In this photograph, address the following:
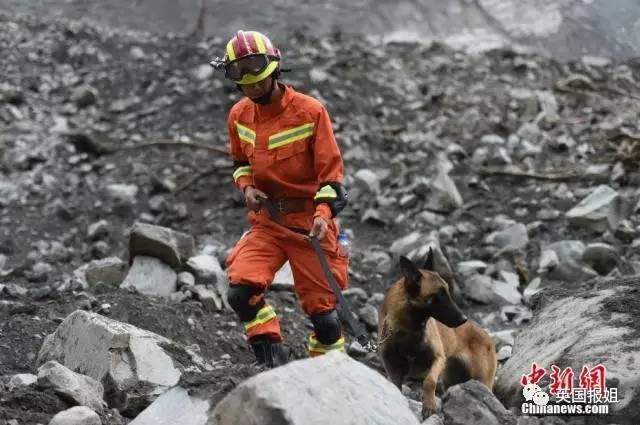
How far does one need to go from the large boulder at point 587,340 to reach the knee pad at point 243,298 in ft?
4.49

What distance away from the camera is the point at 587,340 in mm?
4133

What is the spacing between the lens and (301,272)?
445 cm

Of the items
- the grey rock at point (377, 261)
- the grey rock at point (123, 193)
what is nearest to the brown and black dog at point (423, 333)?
the grey rock at point (377, 261)

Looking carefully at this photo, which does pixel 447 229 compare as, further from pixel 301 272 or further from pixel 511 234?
pixel 301 272

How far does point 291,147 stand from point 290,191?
244 millimetres

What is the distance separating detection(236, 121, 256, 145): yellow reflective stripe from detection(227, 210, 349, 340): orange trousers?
0.38 meters

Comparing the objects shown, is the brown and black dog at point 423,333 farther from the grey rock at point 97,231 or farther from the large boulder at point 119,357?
the grey rock at point 97,231

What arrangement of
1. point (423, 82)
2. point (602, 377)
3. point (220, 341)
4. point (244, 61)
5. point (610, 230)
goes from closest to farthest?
point (602, 377)
point (244, 61)
point (220, 341)
point (610, 230)
point (423, 82)

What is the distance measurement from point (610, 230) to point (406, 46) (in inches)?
266

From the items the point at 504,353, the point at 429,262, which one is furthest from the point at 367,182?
the point at 429,262

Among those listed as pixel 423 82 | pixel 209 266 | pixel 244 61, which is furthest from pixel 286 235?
pixel 423 82

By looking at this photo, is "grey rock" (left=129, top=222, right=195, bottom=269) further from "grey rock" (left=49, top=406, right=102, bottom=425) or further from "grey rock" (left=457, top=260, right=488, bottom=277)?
"grey rock" (left=49, top=406, right=102, bottom=425)

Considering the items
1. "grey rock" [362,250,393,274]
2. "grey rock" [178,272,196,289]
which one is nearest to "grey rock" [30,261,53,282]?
"grey rock" [178,272,196,289]

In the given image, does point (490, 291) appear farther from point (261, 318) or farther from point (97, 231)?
point (97, 231)
